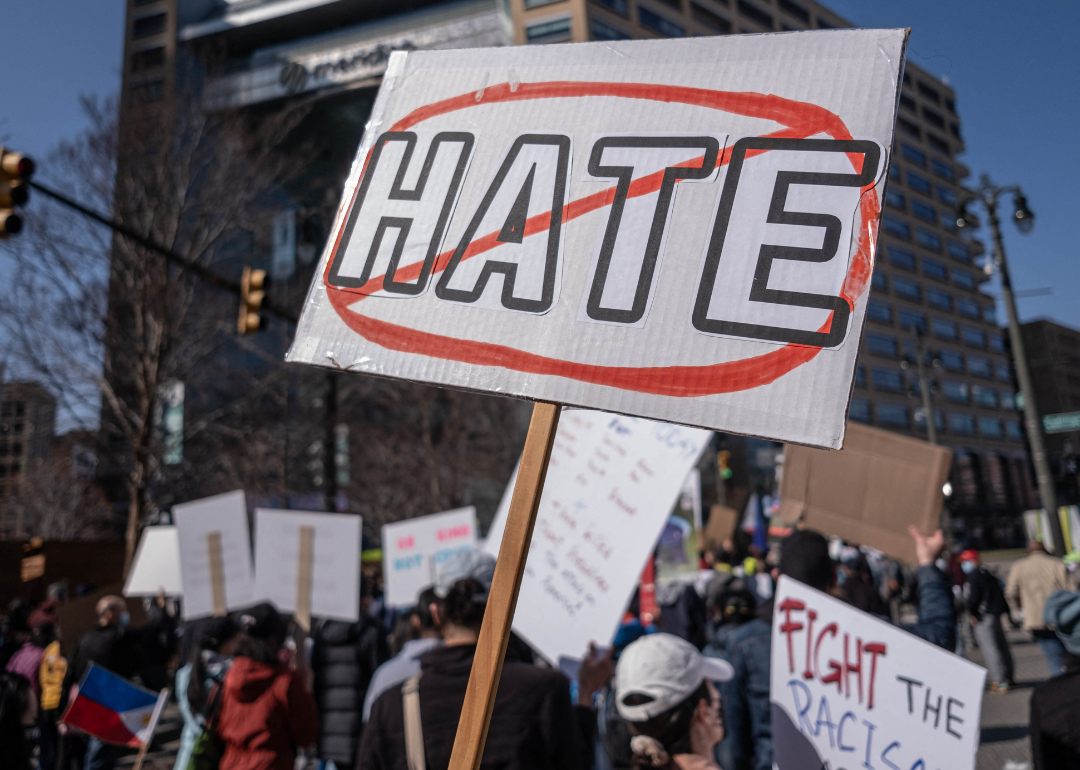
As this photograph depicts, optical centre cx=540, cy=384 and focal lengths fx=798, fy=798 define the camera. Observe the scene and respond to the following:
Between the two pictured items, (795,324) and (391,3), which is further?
(391,3)

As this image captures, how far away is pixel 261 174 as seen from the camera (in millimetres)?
15867

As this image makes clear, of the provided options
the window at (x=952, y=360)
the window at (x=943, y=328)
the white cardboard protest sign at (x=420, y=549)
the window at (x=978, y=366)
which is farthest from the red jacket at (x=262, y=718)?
the window at (x=978, y=366)

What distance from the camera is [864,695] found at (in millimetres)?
2639

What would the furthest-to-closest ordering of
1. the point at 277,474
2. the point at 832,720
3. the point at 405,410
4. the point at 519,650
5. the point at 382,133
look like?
1. the point at 405,410
2. the point at 277,474
3. the point at 519,650
4. the point at 832,720
5. the point at 382,133

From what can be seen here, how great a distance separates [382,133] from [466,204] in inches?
13.8

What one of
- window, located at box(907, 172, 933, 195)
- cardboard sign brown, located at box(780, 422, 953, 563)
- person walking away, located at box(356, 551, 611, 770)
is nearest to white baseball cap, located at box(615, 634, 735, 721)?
person walking away, located at box(356, 551, 611, 770)

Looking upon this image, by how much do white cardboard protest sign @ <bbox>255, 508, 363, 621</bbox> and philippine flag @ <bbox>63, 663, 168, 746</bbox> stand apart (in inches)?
36.1

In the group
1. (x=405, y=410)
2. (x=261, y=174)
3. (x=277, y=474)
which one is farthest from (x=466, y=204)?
(x=405, y=410)

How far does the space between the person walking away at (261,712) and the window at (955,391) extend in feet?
235

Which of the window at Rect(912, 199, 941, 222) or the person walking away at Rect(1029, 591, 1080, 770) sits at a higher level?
the window at Rect(912, 199, 941, 222)

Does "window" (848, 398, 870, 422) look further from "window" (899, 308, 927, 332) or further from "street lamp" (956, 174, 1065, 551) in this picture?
"street lamp" (956, 174, 1065, 551)

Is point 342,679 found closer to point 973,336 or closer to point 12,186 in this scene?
point 12,186

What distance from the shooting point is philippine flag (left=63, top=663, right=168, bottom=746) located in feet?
15.2

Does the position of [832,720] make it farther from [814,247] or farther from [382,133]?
[382,133]
